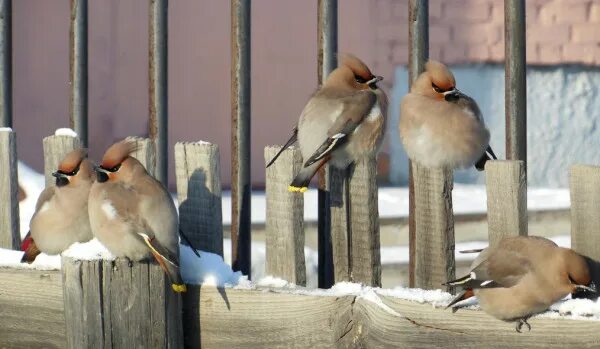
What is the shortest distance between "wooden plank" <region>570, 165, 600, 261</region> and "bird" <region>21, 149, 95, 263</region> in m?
1.40

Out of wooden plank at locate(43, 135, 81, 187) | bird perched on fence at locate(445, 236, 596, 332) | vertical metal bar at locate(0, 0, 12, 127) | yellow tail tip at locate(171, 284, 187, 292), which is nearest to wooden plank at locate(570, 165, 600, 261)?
bird perched on fence at locate(445, 236, 596, 332)

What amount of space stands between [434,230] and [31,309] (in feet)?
3.81

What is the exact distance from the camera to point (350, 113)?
3973mm

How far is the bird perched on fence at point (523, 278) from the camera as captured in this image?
10.9 feet

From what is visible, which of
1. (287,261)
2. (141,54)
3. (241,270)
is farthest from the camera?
(141,54)

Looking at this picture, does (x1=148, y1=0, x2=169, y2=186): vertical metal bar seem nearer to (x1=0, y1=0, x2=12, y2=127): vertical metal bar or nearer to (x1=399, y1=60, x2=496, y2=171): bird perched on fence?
(x1=0, y1=0, x2=12, y2=127): vertical metal bar

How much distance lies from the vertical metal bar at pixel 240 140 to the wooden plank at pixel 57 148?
47 cm

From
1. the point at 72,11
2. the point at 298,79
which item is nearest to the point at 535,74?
the point at 298,79

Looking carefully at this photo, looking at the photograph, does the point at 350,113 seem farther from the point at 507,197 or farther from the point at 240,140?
the point at 507,197

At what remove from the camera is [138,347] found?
379 cm

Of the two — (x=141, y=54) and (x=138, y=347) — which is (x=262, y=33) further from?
(x=138, y=347)

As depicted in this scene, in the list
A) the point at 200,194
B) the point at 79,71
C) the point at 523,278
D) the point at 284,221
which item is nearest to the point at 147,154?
the point at 200,194

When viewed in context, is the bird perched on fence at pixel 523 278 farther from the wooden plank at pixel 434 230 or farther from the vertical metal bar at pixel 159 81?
the vertical metal bar at pixel 159 81

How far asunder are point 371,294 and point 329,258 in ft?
1.52
